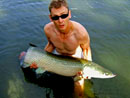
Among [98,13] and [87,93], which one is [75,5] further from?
[87,93]

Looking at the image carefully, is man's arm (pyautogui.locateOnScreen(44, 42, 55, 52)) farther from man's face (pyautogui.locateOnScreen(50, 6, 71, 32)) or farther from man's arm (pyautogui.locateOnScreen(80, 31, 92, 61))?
man's face (pyautogui.locateOnScreen(50, 6, 71, 32))

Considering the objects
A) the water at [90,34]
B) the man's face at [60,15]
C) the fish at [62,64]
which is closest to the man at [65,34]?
the man's face at [60,15]

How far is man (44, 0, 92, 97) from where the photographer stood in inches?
127

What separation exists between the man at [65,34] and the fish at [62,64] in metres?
0.27

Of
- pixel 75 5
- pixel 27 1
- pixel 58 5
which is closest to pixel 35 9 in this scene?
pixel 27 1

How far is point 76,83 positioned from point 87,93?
38cm

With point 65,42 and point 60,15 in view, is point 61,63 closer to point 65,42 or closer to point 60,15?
point 65,42

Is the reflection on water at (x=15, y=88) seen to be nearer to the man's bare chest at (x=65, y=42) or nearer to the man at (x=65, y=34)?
the man at (x=65, y=34)

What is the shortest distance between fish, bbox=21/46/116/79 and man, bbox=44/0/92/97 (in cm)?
27

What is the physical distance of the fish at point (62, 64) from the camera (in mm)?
3512

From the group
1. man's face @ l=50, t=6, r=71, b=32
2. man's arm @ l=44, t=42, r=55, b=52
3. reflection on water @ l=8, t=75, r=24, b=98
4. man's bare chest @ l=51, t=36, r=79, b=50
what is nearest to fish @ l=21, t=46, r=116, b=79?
man's bare chest @ l=51, t=36, r=79, b=50

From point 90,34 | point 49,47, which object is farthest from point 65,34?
point 90,34

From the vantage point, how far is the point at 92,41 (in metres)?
5.48

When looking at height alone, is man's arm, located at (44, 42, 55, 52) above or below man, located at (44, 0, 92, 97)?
below
